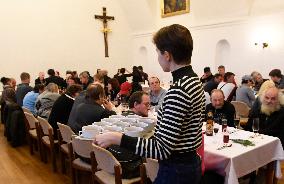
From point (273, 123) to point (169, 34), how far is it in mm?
2949

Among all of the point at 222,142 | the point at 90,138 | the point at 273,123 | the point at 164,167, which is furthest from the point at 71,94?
the point at 164,167

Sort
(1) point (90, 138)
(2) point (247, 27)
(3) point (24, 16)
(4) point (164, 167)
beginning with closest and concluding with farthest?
1. (4) point (164, 167)
2. (1) point (90, 138)
3. (2) point (247, 27)
4. (3) point (24, 16)

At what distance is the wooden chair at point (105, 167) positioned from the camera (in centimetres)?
265

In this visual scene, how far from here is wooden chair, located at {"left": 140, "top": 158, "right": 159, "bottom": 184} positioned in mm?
2500

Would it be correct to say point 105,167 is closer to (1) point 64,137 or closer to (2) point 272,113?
(1) point 64,137

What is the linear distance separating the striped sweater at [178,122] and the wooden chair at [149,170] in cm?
106

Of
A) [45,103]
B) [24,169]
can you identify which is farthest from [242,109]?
[24,169]

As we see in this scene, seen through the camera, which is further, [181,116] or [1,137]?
[1,137]

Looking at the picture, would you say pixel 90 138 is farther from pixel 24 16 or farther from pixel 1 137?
pixel 24 16

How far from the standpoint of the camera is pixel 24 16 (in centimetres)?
1068

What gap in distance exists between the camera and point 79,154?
11.0 feet

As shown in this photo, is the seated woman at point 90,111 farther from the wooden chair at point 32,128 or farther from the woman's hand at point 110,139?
the woman's hand at point 110,139

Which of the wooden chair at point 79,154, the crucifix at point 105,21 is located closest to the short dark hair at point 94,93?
the wooden chair at point 79,154

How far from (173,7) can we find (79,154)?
30.1 ft
